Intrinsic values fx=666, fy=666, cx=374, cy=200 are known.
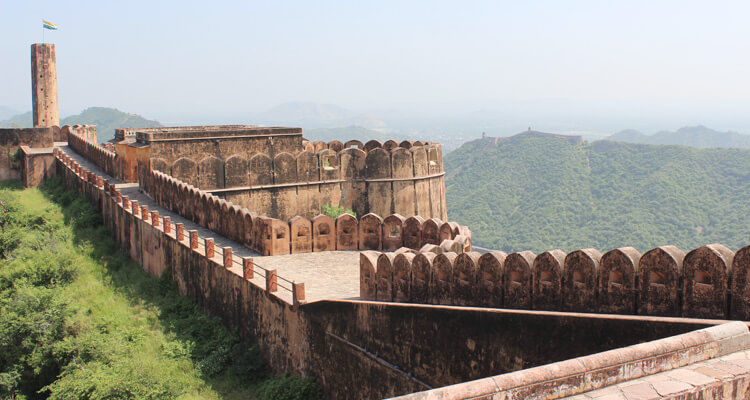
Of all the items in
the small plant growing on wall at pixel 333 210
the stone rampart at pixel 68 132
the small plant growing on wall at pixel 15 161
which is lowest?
the small plant growing on wall at pixel 333 210

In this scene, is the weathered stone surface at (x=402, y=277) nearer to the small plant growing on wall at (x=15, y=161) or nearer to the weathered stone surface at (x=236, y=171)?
the weathered stone surface at (x=236, y=171)

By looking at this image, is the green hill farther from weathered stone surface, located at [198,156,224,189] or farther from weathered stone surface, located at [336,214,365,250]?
weathered stone surface, located at [336,214,365,250]

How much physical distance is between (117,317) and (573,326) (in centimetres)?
973

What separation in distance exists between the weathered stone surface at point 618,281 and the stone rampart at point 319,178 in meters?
12.5

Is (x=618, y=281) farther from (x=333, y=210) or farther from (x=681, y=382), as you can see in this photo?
(x=333, y=210)

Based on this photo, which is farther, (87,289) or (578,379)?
(87,289)

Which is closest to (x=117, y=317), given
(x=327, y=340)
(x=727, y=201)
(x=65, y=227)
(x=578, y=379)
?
(x=327, y=340)

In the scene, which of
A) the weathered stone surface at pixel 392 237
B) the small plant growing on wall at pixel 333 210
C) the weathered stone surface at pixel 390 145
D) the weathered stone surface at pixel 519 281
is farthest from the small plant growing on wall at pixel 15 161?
the weathered stone surface at pixel 519 281

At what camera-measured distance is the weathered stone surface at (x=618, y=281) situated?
659cm

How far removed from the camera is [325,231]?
13.4 m

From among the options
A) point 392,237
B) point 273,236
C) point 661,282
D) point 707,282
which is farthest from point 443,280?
point 273,236

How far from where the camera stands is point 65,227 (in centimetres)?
1905

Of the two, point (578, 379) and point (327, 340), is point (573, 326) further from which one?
point (327, 340)

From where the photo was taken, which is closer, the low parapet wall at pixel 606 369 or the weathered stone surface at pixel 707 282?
the low parapet wall at pixel 606 369
